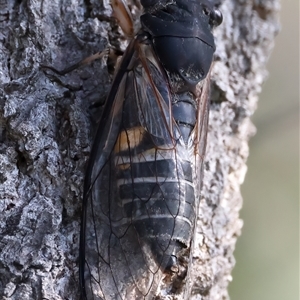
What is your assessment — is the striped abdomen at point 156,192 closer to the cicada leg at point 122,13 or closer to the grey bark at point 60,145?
the grey bark at point 60,145

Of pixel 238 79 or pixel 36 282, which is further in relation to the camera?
pixel 238 79

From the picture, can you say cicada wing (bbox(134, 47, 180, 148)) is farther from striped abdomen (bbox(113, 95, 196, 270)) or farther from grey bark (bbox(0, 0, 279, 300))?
grey bark (bbox(0, 0, 279, 300))

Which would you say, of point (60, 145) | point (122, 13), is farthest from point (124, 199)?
point (122, 13)

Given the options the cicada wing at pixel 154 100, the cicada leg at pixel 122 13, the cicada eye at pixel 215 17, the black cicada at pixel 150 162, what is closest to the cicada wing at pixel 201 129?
the black cicada at pixel 150 162

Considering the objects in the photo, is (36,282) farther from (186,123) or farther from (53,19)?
(53,19)

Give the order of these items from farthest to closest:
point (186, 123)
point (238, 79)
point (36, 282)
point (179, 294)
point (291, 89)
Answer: point (291, 89)
point (238, 79)
point (186, 123)
point (179, 294)
point (36, 282)

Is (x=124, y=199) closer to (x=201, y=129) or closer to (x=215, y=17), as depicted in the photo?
(x=201, y=129)

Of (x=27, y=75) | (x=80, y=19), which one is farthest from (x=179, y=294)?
(x=80, y=19)
